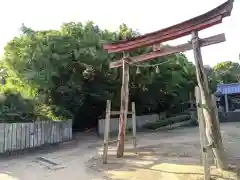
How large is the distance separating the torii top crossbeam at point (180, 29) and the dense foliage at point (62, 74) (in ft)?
14.8

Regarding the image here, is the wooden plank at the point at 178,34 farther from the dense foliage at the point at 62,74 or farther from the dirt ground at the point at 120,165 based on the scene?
the dense foliage at the point at 62,74

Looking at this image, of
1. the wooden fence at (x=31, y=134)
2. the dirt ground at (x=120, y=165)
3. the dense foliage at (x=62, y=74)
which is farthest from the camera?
the dense foliage at (x=62, y=74)

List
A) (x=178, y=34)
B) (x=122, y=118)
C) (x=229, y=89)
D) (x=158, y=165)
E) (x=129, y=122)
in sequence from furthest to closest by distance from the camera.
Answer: (x=229, y=89) < (x=129, y=122) < (x=122, y=118) < (x=178, y=34) < (x=158, y=165)

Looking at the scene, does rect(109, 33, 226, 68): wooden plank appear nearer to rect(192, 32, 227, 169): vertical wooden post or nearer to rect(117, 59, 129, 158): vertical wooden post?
rect(192, 32, 227, 169): vertical wooden post

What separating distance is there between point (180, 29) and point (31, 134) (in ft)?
26.4

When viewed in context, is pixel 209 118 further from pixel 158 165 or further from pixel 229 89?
pixel 229 89

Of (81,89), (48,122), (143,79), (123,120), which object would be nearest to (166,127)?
(143,79)

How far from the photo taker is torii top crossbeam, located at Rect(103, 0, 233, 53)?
7.41 metres

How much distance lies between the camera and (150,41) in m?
9.17

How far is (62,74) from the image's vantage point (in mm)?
15359

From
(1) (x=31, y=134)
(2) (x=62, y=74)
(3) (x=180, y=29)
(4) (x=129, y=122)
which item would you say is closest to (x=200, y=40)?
(3) (x=180, y=29)

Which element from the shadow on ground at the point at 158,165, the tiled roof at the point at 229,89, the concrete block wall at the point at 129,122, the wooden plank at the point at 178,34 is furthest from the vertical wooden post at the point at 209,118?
the tiled roof at the point at 229,89

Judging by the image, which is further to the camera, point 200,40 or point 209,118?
point 200,40

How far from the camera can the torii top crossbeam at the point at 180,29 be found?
24.3 ft
